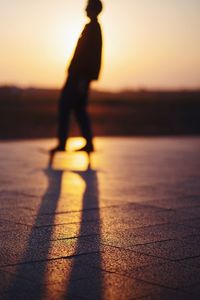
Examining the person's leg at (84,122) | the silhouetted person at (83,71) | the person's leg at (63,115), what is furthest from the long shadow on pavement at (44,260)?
the person's leg at (84,122)

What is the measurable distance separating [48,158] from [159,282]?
9.08m

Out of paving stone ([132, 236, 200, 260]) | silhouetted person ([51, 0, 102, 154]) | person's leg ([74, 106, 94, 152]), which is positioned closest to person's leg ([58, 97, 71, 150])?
silhouetted person ([51, 0, 102, 154])

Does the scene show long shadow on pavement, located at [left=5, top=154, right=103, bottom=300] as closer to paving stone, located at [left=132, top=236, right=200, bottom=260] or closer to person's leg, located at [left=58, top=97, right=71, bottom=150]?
paving stone, located at [left=132, top=236, right=200, bottom=260]

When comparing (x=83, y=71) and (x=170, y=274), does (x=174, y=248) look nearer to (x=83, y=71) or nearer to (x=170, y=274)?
(x=170, y=274)

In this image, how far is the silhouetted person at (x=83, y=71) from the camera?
42.0ft

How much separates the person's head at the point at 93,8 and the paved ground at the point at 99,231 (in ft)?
7.32

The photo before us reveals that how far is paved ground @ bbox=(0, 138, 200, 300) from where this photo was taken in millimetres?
4855

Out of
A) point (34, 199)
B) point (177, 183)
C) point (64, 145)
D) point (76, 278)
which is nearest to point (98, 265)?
point (76, 278)

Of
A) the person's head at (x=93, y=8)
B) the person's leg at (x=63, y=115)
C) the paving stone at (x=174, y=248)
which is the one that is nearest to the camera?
the paving stone at (x=174, y=248)

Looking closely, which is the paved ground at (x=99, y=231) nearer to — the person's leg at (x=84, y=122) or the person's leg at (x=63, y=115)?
the person's leg at (x=63, y=115)

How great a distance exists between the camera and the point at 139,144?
18.1 m

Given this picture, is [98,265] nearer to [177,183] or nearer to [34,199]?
[34,199]

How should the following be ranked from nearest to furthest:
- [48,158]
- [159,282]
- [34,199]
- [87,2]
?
[159,282]
[34,199]
[87,2]
[48,158]

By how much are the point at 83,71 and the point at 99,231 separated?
6.53 metres
